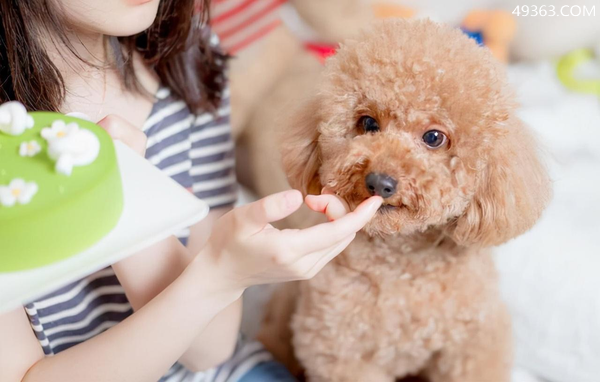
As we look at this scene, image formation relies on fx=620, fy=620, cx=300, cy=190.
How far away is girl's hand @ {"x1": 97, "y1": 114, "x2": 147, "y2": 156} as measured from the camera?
77cm

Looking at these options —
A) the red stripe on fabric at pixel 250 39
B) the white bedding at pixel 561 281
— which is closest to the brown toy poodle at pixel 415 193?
the white bedding at pixel 561 281

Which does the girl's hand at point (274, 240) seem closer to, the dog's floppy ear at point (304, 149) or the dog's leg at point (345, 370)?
the dog's floppy ear at point (304, 149)

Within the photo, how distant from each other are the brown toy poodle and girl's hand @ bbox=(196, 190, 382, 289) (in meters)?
0.09

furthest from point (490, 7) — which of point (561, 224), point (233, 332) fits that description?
point (233, 332)

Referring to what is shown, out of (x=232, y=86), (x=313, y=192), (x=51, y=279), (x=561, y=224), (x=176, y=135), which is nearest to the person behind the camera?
(x=51, y=279)

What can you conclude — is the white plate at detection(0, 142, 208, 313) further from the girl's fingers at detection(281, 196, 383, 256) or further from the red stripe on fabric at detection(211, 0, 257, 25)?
the red stripe on fabric at detection(211, 0, 257, 25)

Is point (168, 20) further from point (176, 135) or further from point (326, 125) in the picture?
point (326, 125)

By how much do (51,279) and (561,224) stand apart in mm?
982

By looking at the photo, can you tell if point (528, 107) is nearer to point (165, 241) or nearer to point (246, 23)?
point (246, 23)

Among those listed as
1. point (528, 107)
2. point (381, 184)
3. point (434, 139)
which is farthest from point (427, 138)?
point (528, 107)

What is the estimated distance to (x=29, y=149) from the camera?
1.94 feet

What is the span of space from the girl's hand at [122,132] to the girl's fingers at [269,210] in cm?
21

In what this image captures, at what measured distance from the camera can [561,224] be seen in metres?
1.20

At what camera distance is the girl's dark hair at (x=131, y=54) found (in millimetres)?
794
